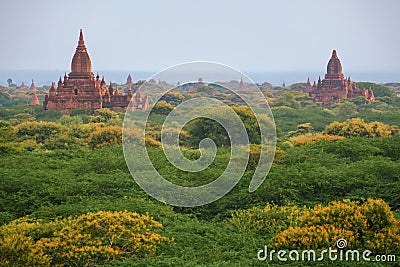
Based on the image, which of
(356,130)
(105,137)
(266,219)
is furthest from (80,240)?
(356,130)

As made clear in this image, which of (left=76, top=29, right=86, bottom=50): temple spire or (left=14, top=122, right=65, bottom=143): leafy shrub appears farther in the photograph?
(left=76, top=29, right=86, bottom=50): temple spire

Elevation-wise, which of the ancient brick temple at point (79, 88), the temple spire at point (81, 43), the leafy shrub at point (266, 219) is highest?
the temple spire at point (81, 43)

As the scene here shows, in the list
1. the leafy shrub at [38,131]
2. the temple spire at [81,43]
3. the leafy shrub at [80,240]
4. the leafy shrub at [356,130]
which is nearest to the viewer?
the leafy shrub at [80,240]

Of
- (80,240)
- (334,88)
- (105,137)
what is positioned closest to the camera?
(80,240)

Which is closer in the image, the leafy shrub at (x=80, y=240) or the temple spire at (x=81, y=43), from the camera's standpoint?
the leafy shrub at (x=80, y=240)

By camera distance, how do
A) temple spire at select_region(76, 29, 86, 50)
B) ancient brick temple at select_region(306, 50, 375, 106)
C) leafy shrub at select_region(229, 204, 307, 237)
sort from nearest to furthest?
1. leafy shrub at select_region(229, 204, 307, 237)
2. temple spire at select_region(76, 29, 86, 50)
3. ancient brick temple at select_region(306, 50, 375, 106)

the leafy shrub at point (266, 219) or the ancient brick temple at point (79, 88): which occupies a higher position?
the ancient brick temple at point (79, 88)

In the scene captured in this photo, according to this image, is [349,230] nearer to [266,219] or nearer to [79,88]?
[266,219]

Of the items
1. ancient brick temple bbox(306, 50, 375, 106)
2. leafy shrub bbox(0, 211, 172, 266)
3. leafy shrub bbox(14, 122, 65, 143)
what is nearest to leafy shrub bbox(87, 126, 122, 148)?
leafy shrub bbox(14, 122, 65, 143)

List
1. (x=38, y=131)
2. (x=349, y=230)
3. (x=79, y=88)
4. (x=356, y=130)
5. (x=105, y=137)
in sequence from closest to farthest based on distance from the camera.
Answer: (x=349, y=230) < (x=105, y=137) < (x=38, y=131) < (x=356, y=130) < (x=79, y=88)

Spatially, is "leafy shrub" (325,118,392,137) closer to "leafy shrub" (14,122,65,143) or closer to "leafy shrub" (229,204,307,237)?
"leafy shrub" (14,122,65,143)

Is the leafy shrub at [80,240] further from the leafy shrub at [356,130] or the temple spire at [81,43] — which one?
the temple spire at [81,43]

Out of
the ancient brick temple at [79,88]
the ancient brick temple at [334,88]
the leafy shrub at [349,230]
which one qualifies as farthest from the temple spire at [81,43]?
the leafy shrub at [349,230]

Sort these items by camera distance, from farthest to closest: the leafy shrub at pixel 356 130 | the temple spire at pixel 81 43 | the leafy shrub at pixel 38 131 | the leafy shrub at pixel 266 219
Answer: the temple spire at pixel 81 43 < the leafy shrub at pixel 356 130 < the leafy shrub at pixel 38 131 < the leafy shrub at pixel 266 219
